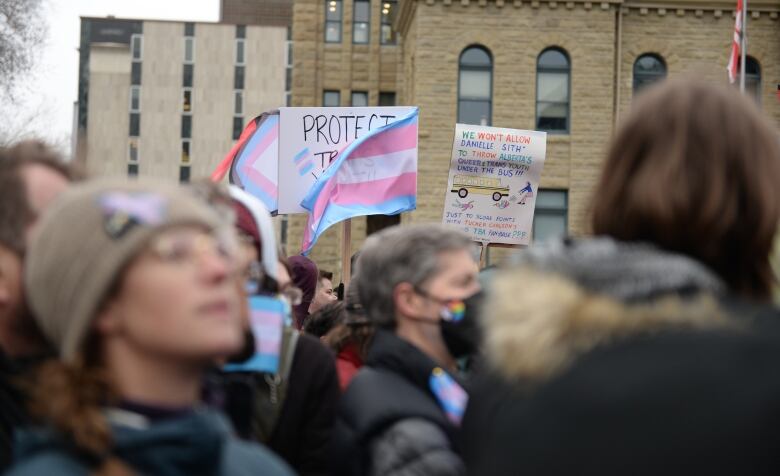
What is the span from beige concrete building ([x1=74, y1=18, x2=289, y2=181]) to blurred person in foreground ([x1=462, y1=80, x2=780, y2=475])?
282ft

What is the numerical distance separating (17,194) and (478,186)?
7725mm

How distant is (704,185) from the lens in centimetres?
205

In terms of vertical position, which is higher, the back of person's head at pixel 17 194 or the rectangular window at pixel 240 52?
the rectangular window at pixel 240 52

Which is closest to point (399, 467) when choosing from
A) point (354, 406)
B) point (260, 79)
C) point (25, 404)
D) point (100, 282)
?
point (354, 406)

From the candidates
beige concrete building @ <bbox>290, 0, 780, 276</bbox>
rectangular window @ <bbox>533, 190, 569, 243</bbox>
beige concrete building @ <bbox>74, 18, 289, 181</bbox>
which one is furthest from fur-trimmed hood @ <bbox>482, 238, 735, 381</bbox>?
beige concrete building @ <bbox>74, 18, 289, 181</bbox>

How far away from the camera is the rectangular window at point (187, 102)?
287ft

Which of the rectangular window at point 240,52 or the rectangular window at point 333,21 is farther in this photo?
the rectangular window at point 240,52

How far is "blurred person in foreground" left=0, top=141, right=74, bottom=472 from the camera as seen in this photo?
8.87ft

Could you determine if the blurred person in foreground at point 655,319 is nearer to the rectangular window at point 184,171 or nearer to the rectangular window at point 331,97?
the rectangular window at point 331,97

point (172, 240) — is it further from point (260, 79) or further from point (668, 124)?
point (260, 79)

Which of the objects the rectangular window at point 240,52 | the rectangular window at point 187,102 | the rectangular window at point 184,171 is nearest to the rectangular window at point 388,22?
the rectangular window at point 240,52

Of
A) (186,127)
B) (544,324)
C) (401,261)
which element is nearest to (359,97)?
(401,261)

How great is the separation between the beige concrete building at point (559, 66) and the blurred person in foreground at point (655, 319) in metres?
23.3

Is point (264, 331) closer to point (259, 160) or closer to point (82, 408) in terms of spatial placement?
point (82, 408)
